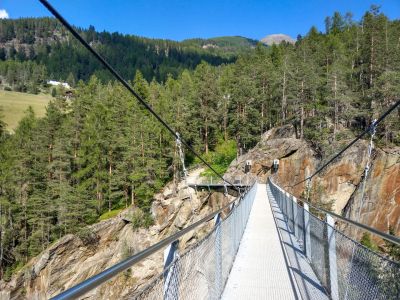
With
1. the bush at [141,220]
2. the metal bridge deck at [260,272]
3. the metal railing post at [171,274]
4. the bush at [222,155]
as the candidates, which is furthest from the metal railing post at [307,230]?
the bush at [222,155]

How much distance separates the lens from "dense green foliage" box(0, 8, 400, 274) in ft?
115

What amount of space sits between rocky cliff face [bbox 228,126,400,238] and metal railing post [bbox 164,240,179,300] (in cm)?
2216

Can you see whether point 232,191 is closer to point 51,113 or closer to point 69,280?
point 69,280

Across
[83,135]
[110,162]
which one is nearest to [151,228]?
[110,162]

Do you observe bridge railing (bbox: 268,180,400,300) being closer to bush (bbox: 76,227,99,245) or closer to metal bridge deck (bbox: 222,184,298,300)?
metal bridge deck (bbox: 222,184,298,300)

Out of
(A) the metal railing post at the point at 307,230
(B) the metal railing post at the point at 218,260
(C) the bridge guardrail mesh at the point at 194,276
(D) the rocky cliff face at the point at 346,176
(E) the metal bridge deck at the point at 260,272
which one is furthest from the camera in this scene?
(D) the rocky cliff face at the point at 346,176

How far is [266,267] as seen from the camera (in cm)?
594

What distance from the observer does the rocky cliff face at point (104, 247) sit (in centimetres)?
2830

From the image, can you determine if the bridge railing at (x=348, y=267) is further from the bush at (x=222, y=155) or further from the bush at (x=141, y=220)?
the bush at (x=222, y=155)

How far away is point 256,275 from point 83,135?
135 ft

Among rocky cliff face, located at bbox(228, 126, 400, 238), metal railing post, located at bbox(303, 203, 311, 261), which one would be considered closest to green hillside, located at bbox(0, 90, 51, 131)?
rocky cliff face, located at bbox(228, 126, 400, 238)

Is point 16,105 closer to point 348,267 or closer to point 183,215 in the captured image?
point 183,215

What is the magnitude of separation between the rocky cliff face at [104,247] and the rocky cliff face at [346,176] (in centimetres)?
598

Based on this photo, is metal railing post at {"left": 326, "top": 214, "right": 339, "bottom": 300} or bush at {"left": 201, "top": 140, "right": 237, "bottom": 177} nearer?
metal railing post at {"left": 326, "top": 214, "right": 339, "bottom": 300}
